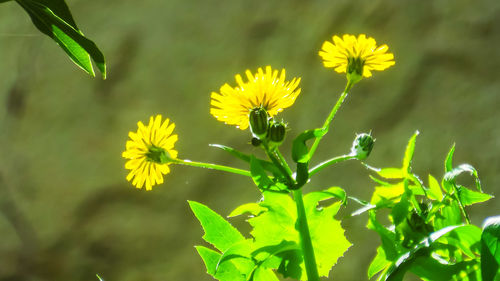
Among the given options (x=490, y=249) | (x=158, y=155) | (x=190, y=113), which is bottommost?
(x=490, y=249)

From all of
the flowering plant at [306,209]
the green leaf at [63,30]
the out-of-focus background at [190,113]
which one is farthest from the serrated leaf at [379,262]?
the out-of-focus background at [190,113]

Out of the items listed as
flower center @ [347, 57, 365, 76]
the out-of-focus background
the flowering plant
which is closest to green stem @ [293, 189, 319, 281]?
the flowering plant

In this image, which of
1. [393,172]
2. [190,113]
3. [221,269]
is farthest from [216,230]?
[190,113]

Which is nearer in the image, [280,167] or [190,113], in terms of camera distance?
[280,167]

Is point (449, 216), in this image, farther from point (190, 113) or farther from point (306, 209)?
point (190, 113)

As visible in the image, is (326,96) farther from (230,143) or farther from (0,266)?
(0,266)

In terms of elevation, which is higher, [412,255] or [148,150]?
[148,150]

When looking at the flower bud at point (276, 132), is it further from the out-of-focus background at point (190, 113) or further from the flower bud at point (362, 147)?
the out-of-focus background at point (190, 113)
